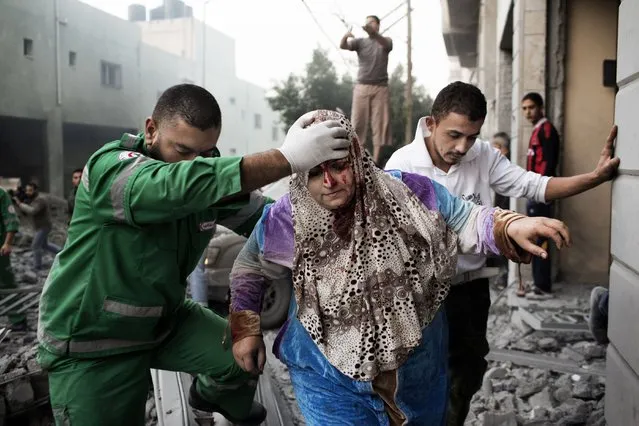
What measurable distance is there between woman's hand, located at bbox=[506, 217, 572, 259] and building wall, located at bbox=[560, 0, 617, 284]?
5.18 m

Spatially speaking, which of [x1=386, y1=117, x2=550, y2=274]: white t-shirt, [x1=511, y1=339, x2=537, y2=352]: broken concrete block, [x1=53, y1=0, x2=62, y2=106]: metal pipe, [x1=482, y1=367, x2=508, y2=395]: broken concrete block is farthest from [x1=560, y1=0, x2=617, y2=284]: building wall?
[x1=53, y1=0, x2=62, y2=106]: metal pipe

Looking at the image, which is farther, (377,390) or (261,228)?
(261,228)

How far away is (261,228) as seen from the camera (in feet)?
7.20

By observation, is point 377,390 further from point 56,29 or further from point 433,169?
point 56,29

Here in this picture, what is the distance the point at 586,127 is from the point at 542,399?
3401mm

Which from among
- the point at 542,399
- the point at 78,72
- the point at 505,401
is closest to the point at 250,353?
the point at 505,401

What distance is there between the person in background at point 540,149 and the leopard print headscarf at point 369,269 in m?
4.40

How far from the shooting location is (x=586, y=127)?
6629 mm

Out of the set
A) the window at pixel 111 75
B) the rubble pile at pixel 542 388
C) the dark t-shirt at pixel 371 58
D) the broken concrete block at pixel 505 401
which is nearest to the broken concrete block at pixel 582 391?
the rubble pile at pixel 542 388

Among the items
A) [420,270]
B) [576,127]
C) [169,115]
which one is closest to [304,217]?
[420,270]

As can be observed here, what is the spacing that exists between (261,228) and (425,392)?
0.78 m

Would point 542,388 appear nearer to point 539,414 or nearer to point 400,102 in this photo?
point 539,414

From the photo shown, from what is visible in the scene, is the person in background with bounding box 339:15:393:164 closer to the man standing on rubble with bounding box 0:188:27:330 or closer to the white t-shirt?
the man standing on rubble with bounding box 0:188:27:330

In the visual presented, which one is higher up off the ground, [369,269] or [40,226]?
[369,269]
